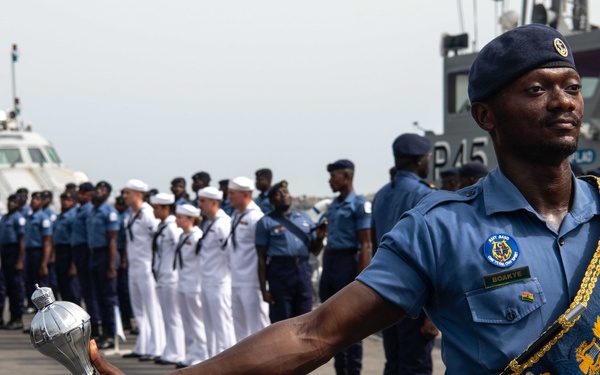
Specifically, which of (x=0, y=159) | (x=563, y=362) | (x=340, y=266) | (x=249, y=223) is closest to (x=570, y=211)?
(x=563, y=362)

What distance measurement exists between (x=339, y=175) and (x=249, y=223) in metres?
1.13

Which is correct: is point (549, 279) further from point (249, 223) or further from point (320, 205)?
point (320, 205)

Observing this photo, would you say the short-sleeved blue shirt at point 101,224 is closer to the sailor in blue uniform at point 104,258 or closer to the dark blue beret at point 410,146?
the sailor in blue uniform at point 104,258

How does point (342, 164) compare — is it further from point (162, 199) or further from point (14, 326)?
point (14, 326)

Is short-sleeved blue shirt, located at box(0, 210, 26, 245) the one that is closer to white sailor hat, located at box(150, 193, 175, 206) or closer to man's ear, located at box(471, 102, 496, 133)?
white sailor hat, located at box(150, 193, 175, 206)

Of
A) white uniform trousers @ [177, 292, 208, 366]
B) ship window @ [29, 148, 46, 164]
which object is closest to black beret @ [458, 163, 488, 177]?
white uniform trousers @ [177, 292, 208, 366]

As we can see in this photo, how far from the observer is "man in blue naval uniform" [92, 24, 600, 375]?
2098 millimetres

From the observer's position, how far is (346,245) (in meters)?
9.29

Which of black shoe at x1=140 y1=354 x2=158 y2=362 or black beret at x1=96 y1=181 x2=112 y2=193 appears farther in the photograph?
black beret at x1=96 y1=181 x2=112 y2=193

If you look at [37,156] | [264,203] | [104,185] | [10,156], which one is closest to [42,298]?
[264,203]

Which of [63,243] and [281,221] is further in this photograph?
[63,243]

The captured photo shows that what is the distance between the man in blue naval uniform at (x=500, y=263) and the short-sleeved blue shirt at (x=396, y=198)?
4.93 metres

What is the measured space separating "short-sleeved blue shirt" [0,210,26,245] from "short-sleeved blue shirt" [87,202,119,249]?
10.8ft

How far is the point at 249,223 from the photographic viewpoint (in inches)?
402
